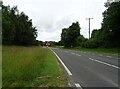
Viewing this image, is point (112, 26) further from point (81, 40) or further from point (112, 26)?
point (81, 40)

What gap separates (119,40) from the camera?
64.6m

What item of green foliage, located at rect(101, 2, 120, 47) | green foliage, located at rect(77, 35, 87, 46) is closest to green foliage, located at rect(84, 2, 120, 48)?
green foliage, located at rect(101, 2, 120, 47)

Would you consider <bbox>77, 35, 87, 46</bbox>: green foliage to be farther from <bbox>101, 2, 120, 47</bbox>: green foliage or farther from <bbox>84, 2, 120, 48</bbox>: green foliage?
<bbox>101, 2, 120, 47</bbox>: green foliage

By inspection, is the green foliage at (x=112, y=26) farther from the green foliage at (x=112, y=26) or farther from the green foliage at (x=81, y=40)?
the green foliage at (x=81, y=40)

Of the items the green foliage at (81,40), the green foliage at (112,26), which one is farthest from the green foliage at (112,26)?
the green foliage at (81,40)

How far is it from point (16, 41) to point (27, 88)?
103734 millimetres

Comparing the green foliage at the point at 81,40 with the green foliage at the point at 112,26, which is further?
the green foliage at the point at 81,40

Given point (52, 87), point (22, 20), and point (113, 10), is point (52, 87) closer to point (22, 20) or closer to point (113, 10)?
point (113, 10)

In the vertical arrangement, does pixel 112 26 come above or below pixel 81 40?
above

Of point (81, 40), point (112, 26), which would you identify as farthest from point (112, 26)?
point (81, 40)

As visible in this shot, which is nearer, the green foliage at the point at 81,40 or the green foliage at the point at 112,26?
the green foliage at the point at 112,26

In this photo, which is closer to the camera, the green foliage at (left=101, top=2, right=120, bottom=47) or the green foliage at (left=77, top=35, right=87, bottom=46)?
the green foliage at (left=101, top=2, right=120, bottom=47)

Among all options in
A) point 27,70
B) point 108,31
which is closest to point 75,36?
point 108,31

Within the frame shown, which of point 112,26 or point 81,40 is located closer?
point 112,26
